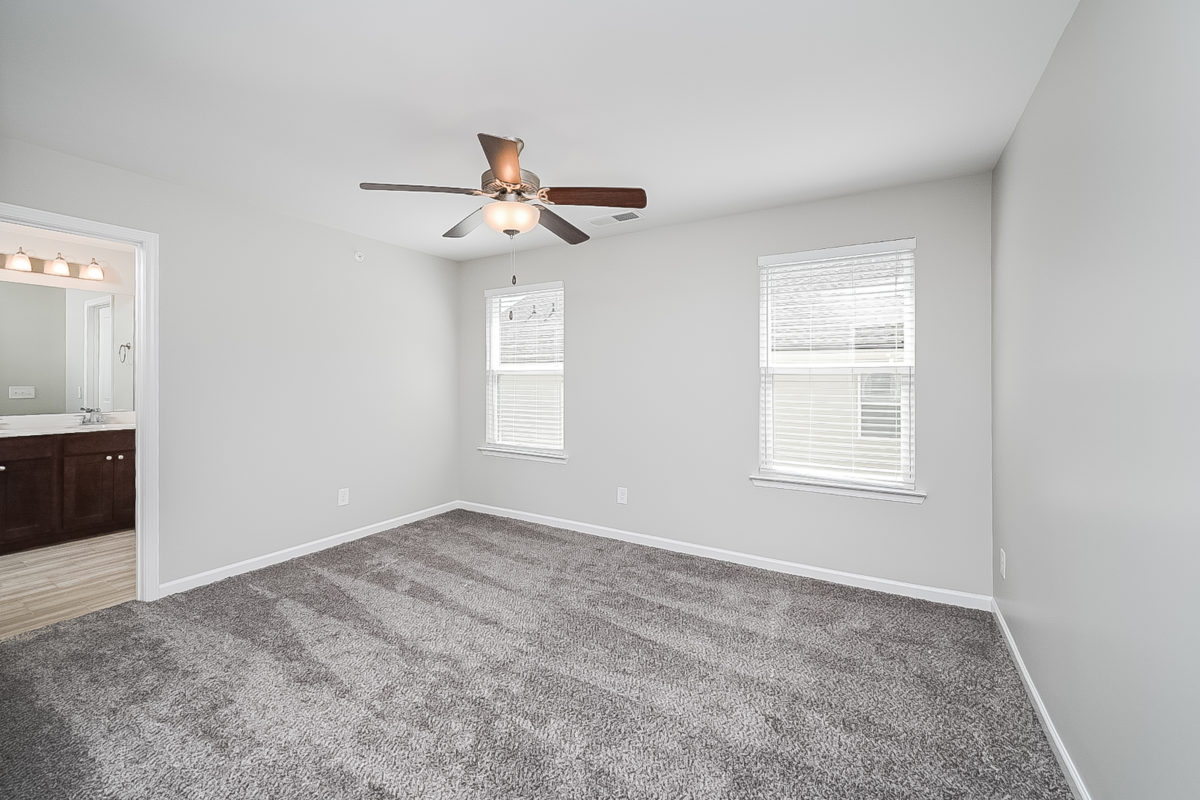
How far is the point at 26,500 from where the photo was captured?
397 cm

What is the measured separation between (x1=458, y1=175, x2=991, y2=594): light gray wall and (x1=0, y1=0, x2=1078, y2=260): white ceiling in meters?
0.41

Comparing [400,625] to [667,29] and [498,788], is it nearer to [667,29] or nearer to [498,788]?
[498,788]

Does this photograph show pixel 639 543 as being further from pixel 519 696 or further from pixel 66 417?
pixel 66 417

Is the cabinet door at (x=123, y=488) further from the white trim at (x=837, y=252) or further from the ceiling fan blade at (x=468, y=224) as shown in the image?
the white trim at (x=837, y=252)

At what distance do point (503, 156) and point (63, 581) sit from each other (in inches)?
160

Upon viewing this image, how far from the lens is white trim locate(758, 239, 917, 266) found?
322cm

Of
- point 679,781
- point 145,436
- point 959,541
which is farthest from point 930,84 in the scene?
point 145,436

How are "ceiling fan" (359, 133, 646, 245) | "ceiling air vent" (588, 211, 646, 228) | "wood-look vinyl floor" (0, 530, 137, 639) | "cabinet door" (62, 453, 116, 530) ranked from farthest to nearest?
"cabinet door" (62, 453, 116, 530)
"ceiling air vent" (588, 211, 646, 228)
"wood-look vinyl floor" (0, 530, 137, 639)
"ceiling fan" (359, 133, 646, 245)

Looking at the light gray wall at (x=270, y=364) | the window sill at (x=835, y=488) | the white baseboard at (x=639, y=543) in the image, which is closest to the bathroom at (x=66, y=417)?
the white baseboard at (x=639, y=543)

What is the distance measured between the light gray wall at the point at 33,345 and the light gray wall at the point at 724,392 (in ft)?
11.5

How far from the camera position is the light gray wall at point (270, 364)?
125 inches

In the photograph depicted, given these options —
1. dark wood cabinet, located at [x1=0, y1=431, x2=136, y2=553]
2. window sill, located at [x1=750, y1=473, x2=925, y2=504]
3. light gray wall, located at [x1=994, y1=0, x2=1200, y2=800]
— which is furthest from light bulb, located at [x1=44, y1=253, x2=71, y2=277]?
light gray wall, located at [x1=994, y1=0, x2=1200, y2=800]

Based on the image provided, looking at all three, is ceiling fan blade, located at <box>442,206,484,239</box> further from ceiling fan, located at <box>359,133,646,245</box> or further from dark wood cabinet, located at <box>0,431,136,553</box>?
dark wood cabinet, located at <box>0,431,136,553</box>

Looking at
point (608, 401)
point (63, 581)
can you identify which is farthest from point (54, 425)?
point (608, 401)
